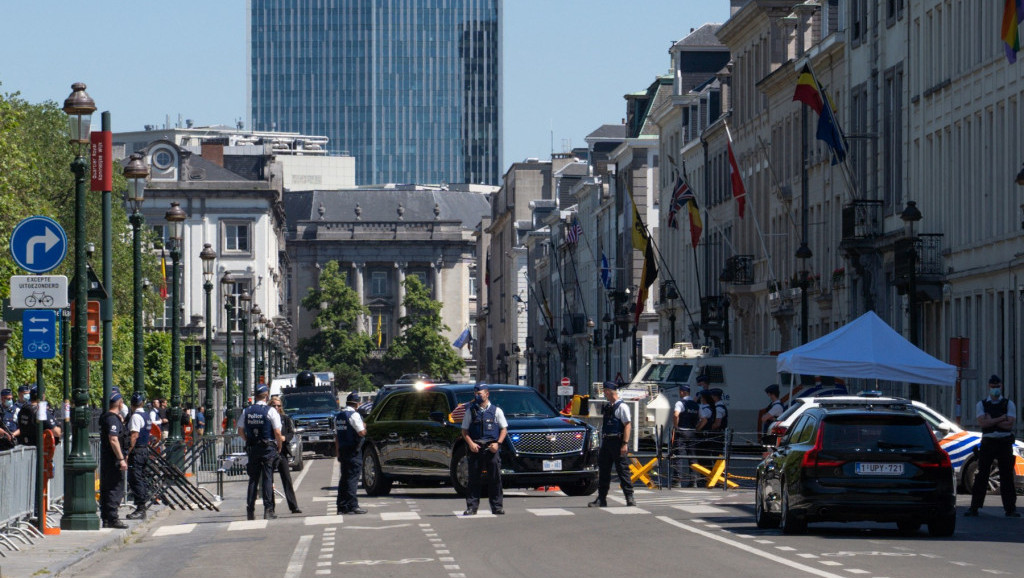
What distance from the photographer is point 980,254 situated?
4578 centimetres

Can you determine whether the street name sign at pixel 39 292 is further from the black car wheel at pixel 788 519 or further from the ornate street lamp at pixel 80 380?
the black car wheel at pixel 788 519

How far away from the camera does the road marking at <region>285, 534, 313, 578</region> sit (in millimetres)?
19020

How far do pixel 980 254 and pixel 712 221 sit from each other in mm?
33988

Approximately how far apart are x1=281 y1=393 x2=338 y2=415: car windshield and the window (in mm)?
69169

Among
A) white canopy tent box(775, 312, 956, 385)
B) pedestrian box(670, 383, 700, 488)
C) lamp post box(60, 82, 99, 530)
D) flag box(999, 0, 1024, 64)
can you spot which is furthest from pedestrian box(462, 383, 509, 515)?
flag box(999, 0, 1024, 64)

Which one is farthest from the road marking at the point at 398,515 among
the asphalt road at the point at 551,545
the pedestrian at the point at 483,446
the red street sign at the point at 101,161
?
the red street sign at the point at 101,161

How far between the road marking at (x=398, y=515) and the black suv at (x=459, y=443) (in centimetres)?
154

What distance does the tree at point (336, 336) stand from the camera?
15412cm

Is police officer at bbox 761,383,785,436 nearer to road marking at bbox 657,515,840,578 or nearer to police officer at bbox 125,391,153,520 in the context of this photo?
road marking at bbox 657,515,840,578

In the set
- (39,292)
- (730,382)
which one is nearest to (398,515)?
(39,292)

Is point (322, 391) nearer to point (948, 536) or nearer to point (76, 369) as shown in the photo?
point (76, 369)

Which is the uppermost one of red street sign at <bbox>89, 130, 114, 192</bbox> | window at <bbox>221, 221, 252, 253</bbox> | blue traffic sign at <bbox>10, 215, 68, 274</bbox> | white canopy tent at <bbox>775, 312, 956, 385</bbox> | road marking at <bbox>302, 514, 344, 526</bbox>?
window at <bbox>221, 221, 252, 253</bbox>

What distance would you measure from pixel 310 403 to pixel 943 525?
3790cm

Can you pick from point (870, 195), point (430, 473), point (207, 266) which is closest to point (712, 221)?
point (870, 195)
